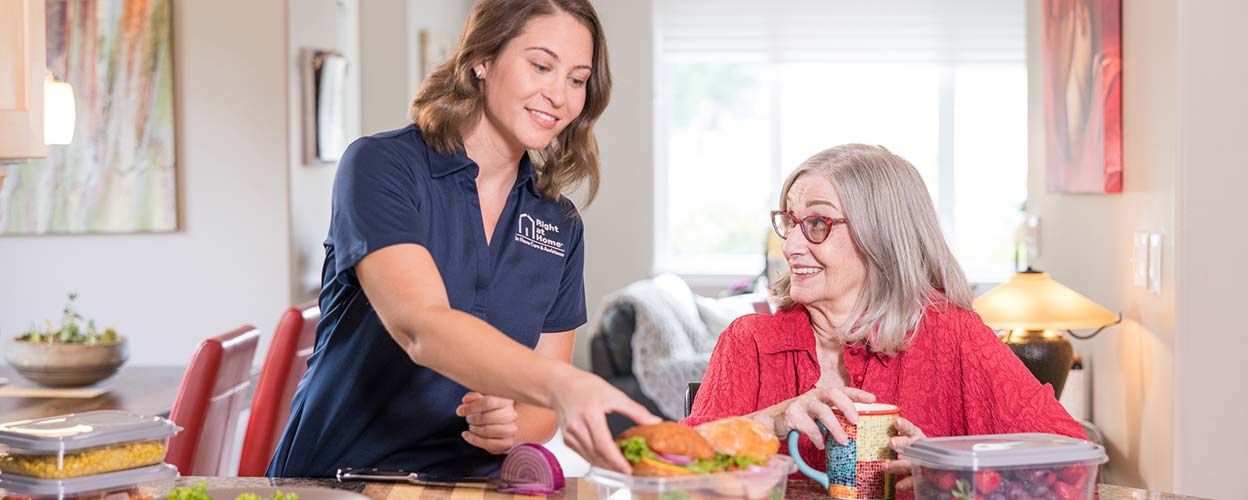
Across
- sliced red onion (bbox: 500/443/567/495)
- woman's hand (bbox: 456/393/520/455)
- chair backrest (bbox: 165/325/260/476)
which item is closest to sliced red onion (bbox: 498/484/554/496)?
sliced red onion (bbox: 500/443/567/495)

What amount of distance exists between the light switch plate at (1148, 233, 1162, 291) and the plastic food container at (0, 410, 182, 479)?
1.93 meters

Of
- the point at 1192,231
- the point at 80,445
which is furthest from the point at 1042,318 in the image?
the point at 80,445

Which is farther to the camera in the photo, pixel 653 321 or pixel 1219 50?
pixel 653 321

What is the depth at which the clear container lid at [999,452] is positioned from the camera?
1.27 m

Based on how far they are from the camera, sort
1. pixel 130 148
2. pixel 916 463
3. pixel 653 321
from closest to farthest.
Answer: pixel 916 463
pixel 130 148
pixel 653 321

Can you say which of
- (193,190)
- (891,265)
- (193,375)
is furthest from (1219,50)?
(193,190)

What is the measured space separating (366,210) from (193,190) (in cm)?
305

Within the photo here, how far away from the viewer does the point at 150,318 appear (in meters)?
4.35

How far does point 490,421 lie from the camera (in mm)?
1584

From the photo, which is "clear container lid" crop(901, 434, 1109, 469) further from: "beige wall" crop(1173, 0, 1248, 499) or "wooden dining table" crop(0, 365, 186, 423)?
"wooden dining table" crop(0, 365, 186, 423)

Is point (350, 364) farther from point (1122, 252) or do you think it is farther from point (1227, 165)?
point (1122, 252)

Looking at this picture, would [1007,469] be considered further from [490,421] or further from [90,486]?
[90,486]

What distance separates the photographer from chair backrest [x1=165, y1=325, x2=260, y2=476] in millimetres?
2553

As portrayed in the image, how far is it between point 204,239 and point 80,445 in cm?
316
